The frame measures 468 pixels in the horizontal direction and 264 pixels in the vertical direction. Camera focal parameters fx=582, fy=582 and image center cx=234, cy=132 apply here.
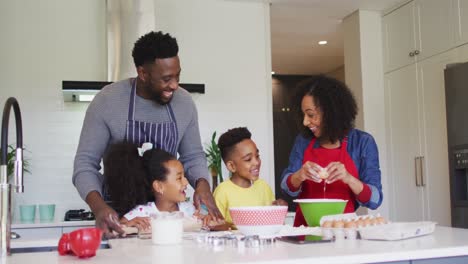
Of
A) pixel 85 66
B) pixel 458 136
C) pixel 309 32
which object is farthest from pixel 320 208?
pixel 309 32

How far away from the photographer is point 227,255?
1.10 meters

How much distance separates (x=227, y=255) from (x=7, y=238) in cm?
51

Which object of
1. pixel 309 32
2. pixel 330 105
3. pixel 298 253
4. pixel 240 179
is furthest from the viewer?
pixel 309 32

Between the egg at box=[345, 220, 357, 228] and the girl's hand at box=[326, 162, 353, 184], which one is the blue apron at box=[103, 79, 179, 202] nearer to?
the girl's hand at box=[326, 162, 353, 184]

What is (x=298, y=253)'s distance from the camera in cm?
110

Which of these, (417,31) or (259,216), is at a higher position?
(417,31)

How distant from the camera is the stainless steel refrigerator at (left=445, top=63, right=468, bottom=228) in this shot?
11.5ft

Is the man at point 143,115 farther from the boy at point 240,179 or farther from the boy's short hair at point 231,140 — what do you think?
the boy's short hair at point 231,140

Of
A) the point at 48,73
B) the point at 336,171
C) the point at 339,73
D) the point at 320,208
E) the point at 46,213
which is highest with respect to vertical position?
the point at 339,73

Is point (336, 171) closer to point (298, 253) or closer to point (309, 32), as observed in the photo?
point (298, 253)

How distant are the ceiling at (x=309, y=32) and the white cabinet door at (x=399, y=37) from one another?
0.35 ft

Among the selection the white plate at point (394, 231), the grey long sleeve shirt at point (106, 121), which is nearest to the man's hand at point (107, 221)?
the grey long sleeve shirt at point (106, 121)

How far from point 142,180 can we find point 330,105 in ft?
2.43

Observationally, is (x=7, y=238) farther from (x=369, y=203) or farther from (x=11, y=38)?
(x=11, y=38)
